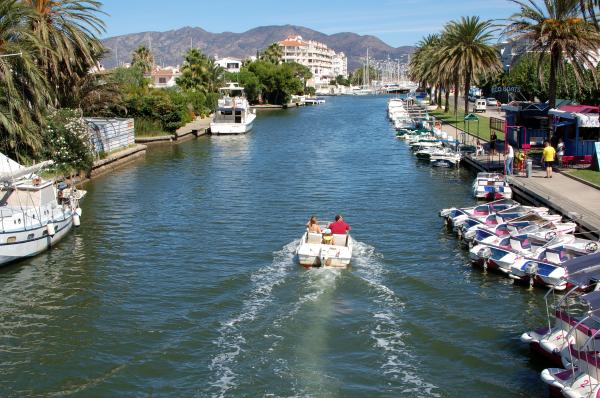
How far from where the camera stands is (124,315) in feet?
72.8

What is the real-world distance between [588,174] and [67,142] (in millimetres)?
32016

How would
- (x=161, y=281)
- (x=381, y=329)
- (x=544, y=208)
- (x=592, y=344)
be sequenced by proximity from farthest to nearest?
(x=544, y=208)
(x=161, y=281)
(x=381, y=329)
(x=592, y=344)

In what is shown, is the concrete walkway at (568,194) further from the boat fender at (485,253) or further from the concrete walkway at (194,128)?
the concrete walkway at (194,128)

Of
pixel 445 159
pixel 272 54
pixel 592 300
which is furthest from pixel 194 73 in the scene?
pixel 592 300

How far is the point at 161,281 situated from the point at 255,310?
5172 millimetres

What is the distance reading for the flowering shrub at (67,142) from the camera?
44.5 meters

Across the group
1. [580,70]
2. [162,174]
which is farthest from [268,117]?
[580,70]

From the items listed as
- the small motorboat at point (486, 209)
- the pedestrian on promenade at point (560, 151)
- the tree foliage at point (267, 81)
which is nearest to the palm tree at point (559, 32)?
the pedestrian on promenade at point (560, 151)

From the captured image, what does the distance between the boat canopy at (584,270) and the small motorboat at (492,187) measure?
1798 centimetres

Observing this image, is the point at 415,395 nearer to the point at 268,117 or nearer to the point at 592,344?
the point at 592,344

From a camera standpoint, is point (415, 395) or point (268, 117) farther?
point (268, 117)

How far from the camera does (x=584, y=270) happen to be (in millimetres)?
18438

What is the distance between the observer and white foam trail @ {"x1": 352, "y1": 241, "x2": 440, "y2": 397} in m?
17.5

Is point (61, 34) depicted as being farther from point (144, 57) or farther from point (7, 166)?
point (144, 57)
